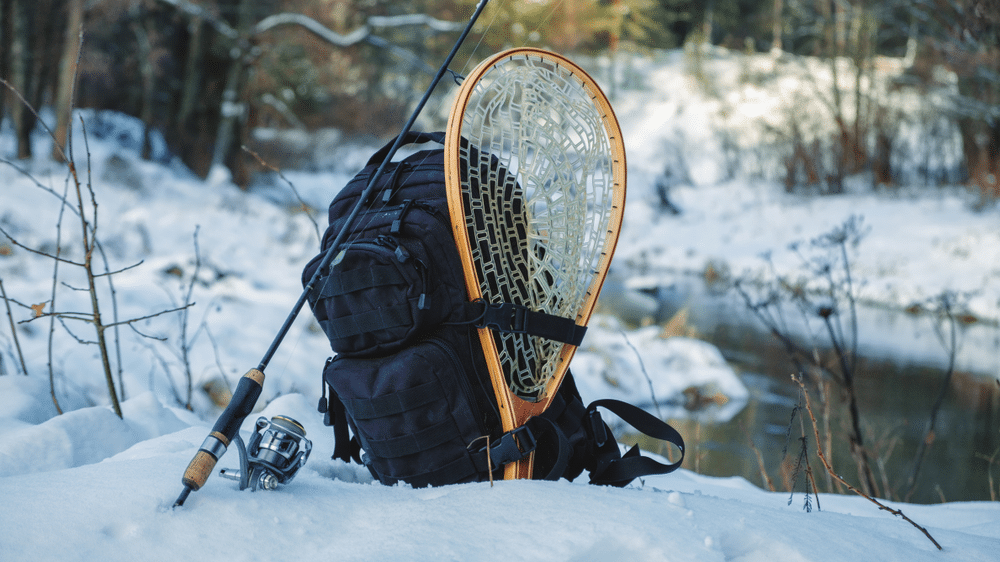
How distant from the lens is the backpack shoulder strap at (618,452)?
1.43 metres

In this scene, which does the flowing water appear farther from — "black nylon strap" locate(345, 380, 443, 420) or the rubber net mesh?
"black nylon strap" locate(345, 380, 443, 420)

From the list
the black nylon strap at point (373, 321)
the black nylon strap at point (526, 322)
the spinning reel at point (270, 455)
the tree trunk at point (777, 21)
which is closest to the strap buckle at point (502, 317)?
the black nylon strap at point (526, 322)

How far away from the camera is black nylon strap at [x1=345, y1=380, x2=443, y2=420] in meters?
1.33

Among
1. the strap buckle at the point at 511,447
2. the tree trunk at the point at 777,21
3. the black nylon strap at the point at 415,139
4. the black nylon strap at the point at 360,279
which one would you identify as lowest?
the strap buckle at the point at 511,447

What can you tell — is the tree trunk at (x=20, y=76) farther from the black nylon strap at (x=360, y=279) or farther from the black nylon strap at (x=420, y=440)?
the black nylon strap at (x=420, y=440)

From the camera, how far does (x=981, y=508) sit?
1756 millimetres

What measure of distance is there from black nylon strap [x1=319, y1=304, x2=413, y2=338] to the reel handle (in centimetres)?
26

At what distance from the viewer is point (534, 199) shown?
1.53 m

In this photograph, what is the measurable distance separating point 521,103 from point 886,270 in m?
7.99

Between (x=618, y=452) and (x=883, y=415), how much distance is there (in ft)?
11.2

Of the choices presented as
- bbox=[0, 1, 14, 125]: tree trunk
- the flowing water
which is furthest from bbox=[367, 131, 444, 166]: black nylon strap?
bbox=[0, 1, 14, 125]: tree trunk

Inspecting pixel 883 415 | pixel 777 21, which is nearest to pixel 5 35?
pixel 883 415

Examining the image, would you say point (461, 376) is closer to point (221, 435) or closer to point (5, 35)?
point (221, 435)

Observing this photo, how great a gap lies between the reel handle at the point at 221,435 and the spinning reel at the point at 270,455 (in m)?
0.05
